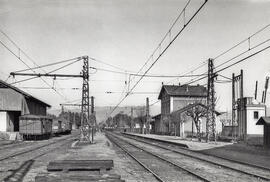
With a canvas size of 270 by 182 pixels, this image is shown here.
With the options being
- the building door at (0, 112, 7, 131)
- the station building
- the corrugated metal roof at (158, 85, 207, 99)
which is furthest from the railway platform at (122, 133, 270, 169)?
the corrugated metal roof at (158, 85, 207, 99)

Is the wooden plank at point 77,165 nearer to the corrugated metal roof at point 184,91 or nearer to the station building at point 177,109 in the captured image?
the station building at point 177,109

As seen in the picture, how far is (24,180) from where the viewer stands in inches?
459

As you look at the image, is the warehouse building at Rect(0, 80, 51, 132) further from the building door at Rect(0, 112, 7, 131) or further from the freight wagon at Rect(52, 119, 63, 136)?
the freight wagon at Rect(52, 119, 63, 136)

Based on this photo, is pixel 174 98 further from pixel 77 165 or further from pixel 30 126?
pixel 77 165

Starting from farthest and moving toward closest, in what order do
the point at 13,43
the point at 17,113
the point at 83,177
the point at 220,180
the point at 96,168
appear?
the point at 17,113 < the point at 13,43 < the point at 96,168 < the point at 220,180 < the point at 83,177

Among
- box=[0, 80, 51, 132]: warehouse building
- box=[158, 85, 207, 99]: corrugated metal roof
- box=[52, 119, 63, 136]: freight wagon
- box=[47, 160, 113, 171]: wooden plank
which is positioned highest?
box=[158, 85, 207, 99]: corrugated metal roof

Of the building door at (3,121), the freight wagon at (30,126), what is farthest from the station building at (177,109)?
the building door at (3,121)

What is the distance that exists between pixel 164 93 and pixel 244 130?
27.6 metres

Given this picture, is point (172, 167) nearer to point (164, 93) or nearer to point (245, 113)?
point (245, 113)

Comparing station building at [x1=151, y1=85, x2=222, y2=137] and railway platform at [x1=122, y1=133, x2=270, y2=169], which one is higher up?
station building at [x1=151, y1=85, x2=222, y2=137]

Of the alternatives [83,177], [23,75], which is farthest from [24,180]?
[23,75]

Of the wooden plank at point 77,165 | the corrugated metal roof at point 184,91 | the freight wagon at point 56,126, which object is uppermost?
the corrugated metal roof at point 184,91

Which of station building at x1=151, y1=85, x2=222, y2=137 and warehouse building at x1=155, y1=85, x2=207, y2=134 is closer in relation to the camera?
station building at x1=151, y1=85, x2=222, y2=137

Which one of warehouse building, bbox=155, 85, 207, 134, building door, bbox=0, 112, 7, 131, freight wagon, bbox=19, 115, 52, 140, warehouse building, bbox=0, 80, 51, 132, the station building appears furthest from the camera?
warehouse building, bbox=155, 85, 207, 134
